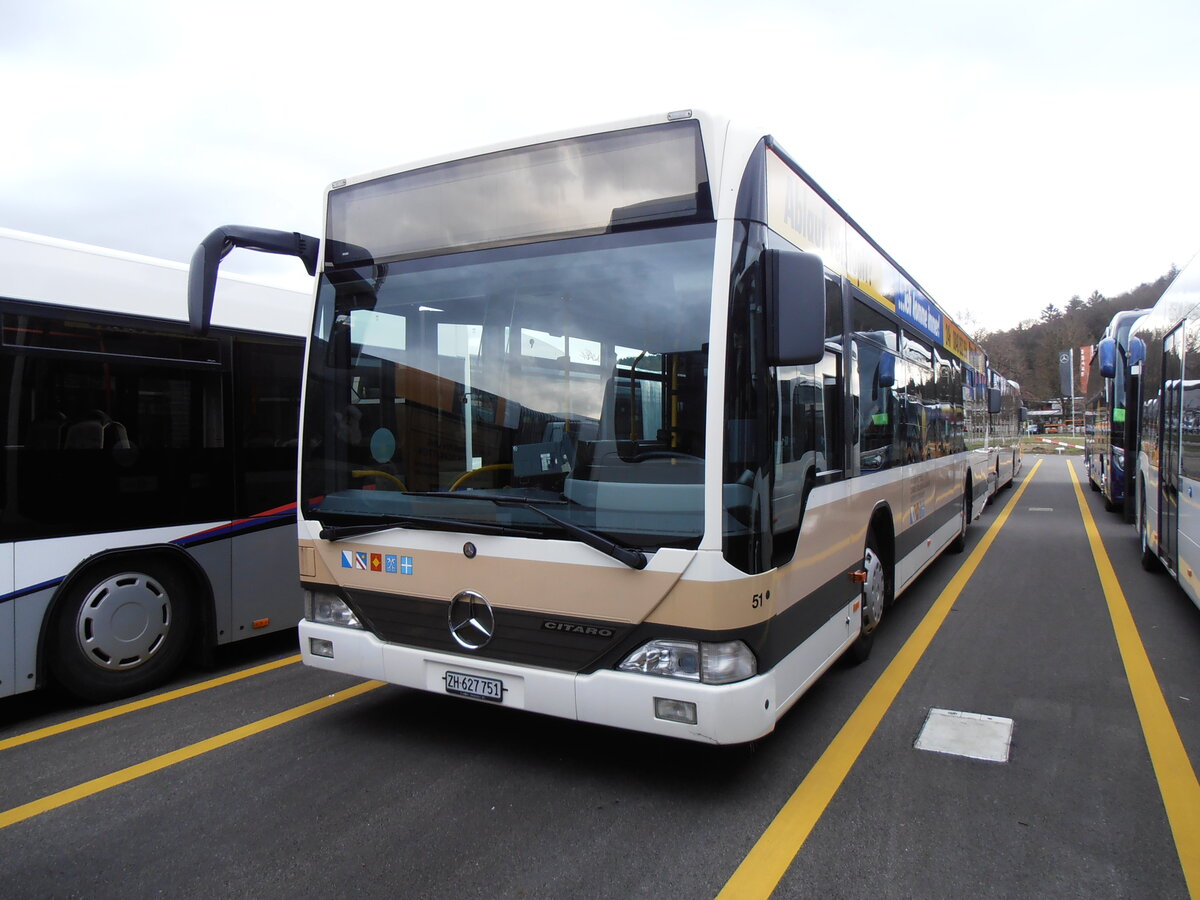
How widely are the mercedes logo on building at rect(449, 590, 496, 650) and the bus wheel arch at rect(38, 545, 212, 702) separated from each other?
2.62 metres

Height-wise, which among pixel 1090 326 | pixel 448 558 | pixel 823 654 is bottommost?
pixel 823 654

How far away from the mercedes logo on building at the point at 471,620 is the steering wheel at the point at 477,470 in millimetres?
509

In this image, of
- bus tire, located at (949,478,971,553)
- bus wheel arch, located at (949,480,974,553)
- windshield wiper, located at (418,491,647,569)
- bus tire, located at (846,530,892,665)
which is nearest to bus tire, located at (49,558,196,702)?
windshield wiper, located at (418,491,647,569)

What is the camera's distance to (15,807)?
3754 mm

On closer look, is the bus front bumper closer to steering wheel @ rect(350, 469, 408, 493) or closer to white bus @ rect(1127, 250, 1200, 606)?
steering wheel @ rect(350, 469, 408, 493)

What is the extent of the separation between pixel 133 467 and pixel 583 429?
3283 millimetres

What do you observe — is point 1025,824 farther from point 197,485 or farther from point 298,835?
point 197,485

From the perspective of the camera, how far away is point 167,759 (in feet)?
13.9

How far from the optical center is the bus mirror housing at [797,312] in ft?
10.9

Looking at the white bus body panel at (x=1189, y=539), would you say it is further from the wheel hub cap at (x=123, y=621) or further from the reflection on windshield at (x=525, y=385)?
the wheel hub cap at (x=123, y=621)

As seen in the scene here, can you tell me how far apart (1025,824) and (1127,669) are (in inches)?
114

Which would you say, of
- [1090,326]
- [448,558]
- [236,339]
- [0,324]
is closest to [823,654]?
[448,558]

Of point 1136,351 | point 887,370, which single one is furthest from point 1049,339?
point 887,370

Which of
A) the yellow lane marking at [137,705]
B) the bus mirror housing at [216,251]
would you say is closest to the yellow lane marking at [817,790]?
the bus mirror housing at [216,251]
